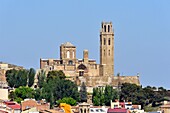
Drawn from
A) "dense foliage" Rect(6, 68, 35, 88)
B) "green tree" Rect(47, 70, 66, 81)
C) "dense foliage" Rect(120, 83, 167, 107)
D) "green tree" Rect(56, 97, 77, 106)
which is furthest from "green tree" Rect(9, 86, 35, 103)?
"dense foliage" Rect(120, 83, 167, 107)

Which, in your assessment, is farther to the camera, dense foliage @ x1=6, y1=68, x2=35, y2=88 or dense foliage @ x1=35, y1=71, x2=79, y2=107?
dense foliage @ x1=6, y1=68, x2=35, y2=88

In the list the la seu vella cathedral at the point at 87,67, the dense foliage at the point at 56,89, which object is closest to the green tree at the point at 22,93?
the dense foliage at the point at 56,89

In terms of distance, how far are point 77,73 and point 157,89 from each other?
23.1ft

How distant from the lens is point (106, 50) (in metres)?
110

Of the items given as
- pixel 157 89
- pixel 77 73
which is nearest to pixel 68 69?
pixel 77 73

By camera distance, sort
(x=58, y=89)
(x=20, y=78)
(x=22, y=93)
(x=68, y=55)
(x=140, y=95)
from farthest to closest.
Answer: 1. (x=68, y=55)
2. (x=20, y=78)
3. (x=140, y=95)
4. (x=58, y=89)
5. (x=22, y=93)

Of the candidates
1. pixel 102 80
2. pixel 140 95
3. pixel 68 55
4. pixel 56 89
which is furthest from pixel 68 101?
pixel 68 55

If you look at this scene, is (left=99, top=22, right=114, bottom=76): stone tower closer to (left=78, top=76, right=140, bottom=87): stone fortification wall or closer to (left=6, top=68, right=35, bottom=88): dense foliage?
(left=78, top=76, right=140, bottom=87): stone fortification wall

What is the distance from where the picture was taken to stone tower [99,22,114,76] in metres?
107

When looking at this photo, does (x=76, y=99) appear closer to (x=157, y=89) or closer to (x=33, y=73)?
(x=33, y=73)

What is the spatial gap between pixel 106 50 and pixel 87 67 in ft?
13.5

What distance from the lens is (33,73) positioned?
330ft

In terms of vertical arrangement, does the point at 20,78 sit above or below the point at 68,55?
below

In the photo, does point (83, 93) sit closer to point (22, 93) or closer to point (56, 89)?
point (56, 89)
